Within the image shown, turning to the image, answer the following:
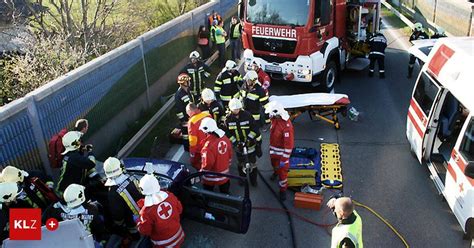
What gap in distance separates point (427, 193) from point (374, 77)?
6350mm

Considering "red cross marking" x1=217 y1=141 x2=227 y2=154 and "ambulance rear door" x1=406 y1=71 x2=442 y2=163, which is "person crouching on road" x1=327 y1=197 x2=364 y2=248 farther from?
"ambulance rear door" x1=406 y1=71 x2=442 y2=163

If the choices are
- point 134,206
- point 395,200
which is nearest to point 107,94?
point 134,206

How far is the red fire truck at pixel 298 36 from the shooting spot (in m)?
9.97

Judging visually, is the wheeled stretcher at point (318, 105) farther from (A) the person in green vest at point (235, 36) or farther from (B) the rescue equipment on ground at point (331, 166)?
(A) the person in green vest at point (235, 36)

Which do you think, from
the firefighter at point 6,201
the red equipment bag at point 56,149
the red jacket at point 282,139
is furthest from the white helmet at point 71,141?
the red jacket at point 282,139

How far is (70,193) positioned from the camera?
14.7 ft

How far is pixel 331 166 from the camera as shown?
7438 millimetres

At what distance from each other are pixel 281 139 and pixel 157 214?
2639mm

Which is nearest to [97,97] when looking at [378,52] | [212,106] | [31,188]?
[212,106]

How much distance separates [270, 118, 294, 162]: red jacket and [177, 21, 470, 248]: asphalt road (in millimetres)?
753

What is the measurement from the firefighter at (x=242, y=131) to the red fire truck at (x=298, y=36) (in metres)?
4.05

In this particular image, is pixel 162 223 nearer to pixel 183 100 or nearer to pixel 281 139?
pixel 281 139

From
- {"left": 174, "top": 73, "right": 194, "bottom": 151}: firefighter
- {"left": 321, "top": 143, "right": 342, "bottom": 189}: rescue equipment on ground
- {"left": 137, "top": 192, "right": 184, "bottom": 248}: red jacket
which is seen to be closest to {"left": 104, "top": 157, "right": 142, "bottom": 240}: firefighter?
{"left": 137, "top": 192, "right": 184, "bottom": 248}: red jacket

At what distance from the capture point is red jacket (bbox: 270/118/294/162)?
648 centimetres
